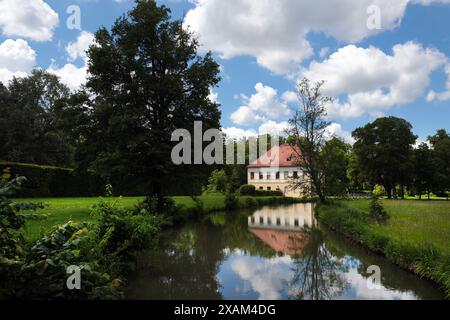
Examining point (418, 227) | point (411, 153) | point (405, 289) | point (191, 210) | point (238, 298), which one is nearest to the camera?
point (238, 298)

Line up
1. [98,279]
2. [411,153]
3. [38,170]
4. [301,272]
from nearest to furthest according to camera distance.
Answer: [98,279], [301,272], [38,170], [411,153]

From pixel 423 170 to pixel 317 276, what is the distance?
46167 millimetres

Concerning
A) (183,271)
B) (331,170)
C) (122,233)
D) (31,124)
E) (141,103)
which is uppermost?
(31,124)

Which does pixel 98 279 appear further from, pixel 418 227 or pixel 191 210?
pixel 191 210

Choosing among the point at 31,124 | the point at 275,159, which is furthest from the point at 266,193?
the point at 31,124

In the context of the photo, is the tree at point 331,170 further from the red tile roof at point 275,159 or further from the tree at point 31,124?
the red tile roof at point 275,159

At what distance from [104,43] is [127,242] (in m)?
14.1

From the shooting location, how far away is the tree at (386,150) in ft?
154

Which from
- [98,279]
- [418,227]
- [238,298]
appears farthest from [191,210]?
[98,279]

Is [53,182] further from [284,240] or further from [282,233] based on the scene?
[284,240]

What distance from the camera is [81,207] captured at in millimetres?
18516

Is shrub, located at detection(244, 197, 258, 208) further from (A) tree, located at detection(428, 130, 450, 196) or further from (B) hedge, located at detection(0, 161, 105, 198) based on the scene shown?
(A) tree, located at detection(428, 130, 450, 196)

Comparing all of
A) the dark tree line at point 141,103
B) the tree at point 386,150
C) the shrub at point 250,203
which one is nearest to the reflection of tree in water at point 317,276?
the dark tree line at point 141,103

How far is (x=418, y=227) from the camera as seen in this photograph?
14.0m
